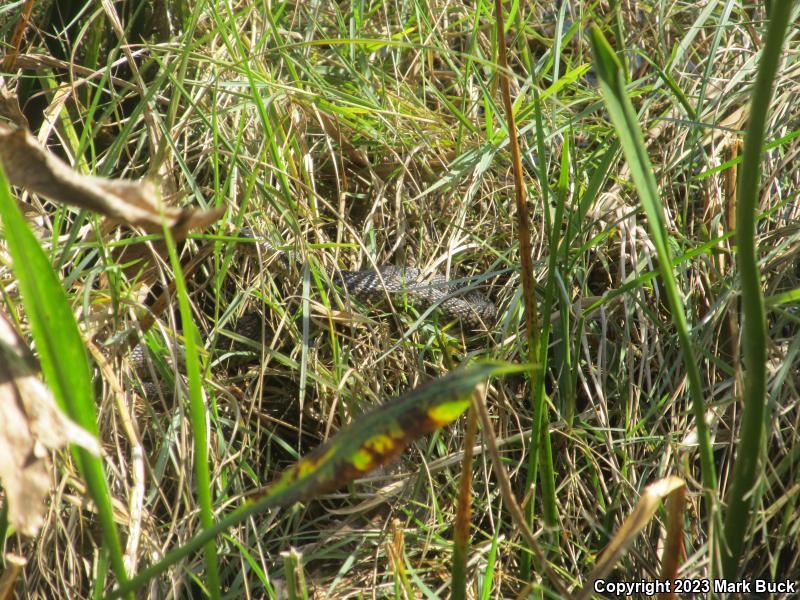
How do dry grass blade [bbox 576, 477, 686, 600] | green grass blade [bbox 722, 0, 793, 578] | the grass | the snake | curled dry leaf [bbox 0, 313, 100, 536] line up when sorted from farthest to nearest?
the snake, the grass, dry grass blade [bbox 576, 477, 686, 600], green grass blade [bbox 722, 0, 793, 578], curled dry leaf [bbox 0, 313, 100, 536]

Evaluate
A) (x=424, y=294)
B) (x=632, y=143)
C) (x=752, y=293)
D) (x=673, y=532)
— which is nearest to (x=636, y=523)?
(x=673, y=532)

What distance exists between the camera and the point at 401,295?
217 centimetres

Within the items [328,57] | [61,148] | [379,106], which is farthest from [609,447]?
[61,148]

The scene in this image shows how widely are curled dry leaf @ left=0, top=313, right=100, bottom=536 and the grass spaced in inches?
20.0

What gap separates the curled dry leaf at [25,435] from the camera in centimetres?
73

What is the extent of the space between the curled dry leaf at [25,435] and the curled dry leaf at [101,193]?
6.9 inches

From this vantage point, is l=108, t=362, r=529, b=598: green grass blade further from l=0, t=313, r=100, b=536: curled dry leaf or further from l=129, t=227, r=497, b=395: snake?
l=129, t=227, r=497, b=395: snake

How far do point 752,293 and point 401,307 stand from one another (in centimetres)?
134

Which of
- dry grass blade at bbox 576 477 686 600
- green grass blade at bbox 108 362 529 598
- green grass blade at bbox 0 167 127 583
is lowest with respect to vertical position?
dry grass blade at bbox 576 477 686 600

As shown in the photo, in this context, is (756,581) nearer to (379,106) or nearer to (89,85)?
(379,106)

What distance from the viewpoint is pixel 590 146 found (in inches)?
90.4

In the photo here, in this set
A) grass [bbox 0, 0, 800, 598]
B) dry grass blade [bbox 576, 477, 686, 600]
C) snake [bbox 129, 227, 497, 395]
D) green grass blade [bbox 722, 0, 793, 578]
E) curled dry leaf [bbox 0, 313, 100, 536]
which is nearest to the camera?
curled dry leaf [bbox 0, 313, 100, 536]

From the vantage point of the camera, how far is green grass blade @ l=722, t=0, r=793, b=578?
0.83 metres

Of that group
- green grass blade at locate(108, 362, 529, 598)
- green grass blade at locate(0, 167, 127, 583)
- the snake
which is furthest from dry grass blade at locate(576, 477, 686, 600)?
the snake
